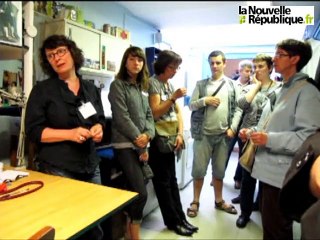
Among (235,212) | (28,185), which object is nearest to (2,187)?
(28,185)

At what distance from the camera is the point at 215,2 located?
0.93 ft

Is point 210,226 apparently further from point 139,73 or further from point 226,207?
point 139,73

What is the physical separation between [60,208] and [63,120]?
36 centimetres

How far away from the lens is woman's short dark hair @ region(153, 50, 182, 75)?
152cm

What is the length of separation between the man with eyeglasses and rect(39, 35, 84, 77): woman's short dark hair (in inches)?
33.1

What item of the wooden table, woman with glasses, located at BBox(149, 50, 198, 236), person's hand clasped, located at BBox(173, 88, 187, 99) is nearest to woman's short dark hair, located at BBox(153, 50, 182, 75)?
woman with glasses, located at BBox(149, 50, 198, 236)

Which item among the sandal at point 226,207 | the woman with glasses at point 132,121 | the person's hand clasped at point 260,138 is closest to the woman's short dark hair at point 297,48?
the person's hand clasped at point 260,138

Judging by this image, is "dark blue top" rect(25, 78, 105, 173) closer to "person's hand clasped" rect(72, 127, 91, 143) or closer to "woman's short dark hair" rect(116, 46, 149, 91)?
"person's hand clasped" rect(72, 127, 91, 143)

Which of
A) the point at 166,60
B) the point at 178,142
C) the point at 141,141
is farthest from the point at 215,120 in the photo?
the point at 141,141

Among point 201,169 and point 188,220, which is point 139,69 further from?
point 188,220

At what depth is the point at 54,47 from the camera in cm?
71

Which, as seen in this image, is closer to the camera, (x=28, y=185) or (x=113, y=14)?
(x=113, y=14)

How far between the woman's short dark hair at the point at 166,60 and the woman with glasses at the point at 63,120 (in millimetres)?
643

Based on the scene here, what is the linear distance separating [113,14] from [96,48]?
1.53 metres
